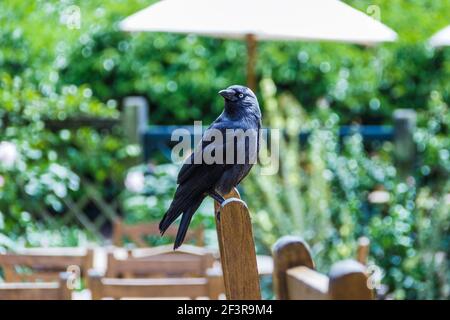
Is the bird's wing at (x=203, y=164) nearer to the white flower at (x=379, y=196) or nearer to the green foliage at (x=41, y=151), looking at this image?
the green foliage at (x=41, y=151)

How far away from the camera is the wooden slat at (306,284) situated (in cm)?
170

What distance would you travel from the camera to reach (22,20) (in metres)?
6.34

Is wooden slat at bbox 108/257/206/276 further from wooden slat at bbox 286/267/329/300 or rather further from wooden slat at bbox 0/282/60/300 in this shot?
wooden slat at bbox 286/267/329/300

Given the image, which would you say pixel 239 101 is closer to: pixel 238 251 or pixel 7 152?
pixel 238 251

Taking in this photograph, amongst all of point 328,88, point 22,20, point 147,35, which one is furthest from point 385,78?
point 22,20

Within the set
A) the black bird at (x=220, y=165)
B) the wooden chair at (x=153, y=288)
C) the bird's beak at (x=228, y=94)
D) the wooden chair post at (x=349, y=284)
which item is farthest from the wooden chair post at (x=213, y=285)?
the wooden chair post at (x=349, y=284)

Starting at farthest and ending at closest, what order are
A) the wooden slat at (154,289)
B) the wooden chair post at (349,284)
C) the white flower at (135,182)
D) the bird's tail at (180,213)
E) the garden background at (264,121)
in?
the white flower at (135,182), the garden background at (264,121), the wooden slat at (154,289), the bird's tail at (180,213), the wooden chair post at (349,284)

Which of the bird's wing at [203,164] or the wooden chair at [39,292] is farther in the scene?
the wooden chair at [39,292]

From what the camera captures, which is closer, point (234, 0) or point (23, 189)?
point (234, 0)

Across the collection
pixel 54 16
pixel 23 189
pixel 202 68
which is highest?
pixel 54 16

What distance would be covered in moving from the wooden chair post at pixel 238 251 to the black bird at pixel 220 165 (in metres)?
0.16

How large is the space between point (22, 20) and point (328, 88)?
3.03m

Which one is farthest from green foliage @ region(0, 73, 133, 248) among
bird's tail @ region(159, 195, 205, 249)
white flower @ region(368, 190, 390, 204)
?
bird's tail @ region(159, 195, 205, 249)
